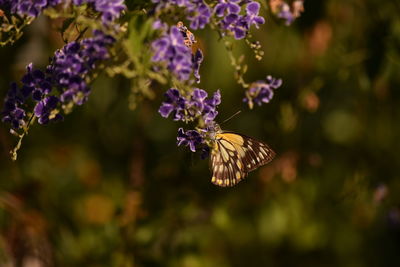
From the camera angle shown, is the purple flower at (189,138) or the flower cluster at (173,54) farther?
the purple flower at (189,138)

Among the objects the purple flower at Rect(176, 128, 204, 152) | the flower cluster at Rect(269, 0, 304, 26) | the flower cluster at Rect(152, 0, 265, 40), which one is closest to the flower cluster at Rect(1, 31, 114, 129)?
the flower cluster at Rect(152, 0, 265, 40)

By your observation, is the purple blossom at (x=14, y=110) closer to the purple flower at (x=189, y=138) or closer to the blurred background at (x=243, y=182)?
the purple flower at (x=189, y=138)

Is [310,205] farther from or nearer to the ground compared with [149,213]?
nearer to the ground

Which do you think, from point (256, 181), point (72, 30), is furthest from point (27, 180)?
point (72, 30)

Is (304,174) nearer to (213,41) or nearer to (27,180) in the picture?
(213,41)

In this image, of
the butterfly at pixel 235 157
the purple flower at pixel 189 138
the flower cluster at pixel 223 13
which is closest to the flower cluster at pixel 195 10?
the flower cluster at pixel 223 13

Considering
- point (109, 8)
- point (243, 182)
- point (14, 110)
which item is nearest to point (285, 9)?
point (109, 8)
